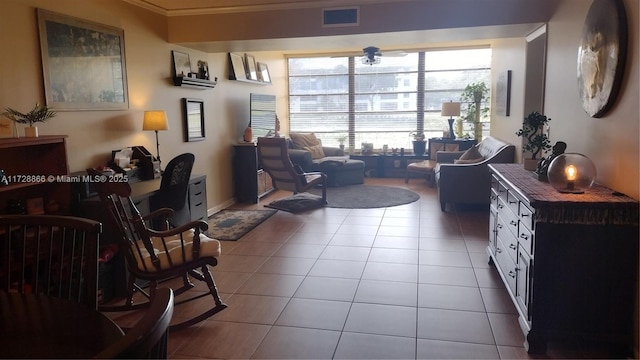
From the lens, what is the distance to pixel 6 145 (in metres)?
2.71

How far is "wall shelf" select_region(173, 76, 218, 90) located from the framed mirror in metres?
0.19

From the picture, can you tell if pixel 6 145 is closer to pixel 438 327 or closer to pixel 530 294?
pixel 438 327

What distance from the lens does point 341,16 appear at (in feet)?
15.4

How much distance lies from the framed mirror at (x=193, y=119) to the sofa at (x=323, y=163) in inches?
88.5

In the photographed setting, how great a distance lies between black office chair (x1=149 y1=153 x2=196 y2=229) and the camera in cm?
373

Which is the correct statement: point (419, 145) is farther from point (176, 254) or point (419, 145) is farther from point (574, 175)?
point (176, 254)

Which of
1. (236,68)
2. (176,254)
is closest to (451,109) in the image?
(236,68)

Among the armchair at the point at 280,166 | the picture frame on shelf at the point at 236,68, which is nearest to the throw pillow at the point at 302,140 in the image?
the picture frame on shelf at the point at 236,68

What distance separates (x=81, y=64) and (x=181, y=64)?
5.18 feet

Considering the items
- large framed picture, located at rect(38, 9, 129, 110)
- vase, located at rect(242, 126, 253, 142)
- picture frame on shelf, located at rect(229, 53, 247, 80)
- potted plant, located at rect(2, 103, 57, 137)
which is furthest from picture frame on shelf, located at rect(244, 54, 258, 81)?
potted plant, located at rect(2, 103, 57, 137)

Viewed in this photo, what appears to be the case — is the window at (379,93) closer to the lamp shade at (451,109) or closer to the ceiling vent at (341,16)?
the lamp shade at (451,109)

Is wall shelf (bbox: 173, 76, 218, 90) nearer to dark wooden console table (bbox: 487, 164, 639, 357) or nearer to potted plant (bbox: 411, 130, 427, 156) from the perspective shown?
dark wooden console table (bbox: 487, 164, 639, 357)

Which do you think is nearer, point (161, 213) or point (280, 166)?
point (161, 213)

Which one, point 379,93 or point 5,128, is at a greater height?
point 379,93
